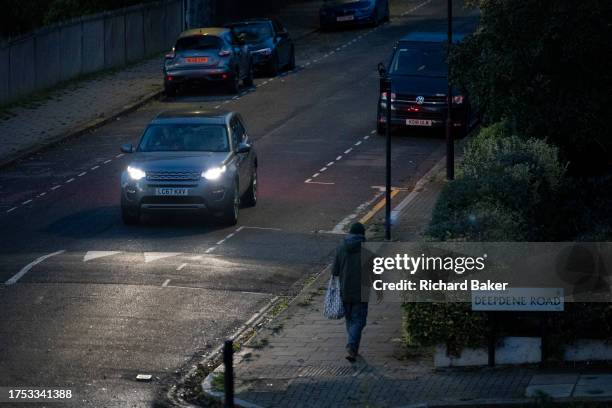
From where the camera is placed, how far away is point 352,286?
15336 mm

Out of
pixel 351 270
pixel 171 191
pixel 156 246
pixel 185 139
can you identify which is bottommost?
pixel 156 246

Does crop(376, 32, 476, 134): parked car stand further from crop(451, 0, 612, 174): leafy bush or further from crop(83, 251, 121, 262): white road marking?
crop(83, 251, 121, 262): white road marking

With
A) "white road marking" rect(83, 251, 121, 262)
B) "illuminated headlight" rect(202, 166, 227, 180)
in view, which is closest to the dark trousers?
"white road marking" rect(83, 251, 121, 262)

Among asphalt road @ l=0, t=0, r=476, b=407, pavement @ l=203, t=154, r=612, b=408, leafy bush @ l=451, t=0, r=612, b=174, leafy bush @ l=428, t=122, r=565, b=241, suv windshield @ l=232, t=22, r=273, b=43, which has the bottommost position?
asphalt road @ l=0, t=0, r=476, b=407

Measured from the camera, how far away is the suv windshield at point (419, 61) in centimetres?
3284

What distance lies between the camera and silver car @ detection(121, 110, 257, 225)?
74.8 ft

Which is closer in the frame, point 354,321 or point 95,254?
point 354,321

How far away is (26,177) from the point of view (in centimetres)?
2783

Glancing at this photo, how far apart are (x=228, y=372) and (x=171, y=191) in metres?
9.83

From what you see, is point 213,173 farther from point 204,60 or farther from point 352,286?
point 204,60

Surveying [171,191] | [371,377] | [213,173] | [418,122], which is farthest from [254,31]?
[371,377]

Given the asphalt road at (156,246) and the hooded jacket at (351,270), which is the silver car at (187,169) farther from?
the hooded jacket at (351,270)

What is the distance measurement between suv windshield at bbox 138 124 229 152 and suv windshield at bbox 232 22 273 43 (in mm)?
17761
